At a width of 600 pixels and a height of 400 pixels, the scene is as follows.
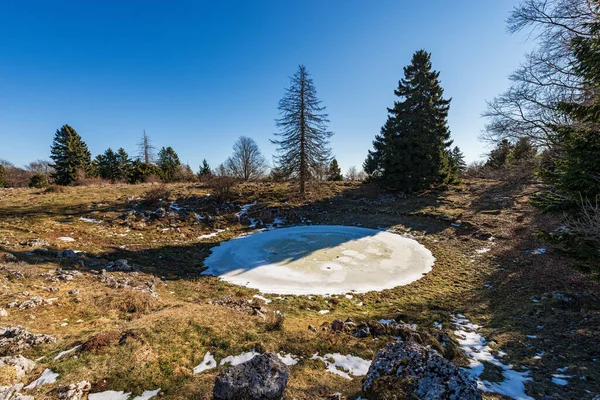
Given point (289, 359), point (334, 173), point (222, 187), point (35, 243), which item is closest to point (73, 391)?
point (289, 359)

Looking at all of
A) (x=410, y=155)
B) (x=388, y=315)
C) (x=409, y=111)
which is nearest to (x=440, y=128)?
(x=409, y=111)

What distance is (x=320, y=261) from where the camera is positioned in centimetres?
1161

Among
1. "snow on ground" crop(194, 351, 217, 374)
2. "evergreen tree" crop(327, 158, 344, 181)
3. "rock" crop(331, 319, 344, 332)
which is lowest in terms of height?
"rock" crop(331, 319, 344, 332)

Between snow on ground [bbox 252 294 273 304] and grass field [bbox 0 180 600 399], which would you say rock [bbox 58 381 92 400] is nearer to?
grass field [bbox 0 180 600 399]

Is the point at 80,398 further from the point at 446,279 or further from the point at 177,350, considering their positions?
the point at 446,279

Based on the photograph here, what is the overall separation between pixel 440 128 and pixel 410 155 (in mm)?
6599

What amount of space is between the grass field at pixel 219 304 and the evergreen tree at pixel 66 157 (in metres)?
18.3

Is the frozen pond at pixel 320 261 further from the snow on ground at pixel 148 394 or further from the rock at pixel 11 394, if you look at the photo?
the rock at pixel 11 394

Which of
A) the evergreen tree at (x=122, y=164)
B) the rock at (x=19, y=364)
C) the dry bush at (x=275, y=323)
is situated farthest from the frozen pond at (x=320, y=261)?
the evergreen tree at (x=122, y=164)

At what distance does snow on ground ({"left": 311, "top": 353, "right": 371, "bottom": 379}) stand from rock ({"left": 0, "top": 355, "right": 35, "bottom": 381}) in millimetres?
4399

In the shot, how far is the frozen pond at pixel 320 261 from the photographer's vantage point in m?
9.54

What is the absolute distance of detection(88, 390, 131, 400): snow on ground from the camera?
10.7 feet

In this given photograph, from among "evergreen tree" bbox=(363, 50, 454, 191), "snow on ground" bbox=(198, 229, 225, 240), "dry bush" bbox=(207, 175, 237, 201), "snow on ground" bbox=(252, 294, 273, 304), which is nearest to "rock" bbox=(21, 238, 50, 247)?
"snow on ground" bbox=(198, 229, 225, 240)

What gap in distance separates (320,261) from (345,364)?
23.2 ft
